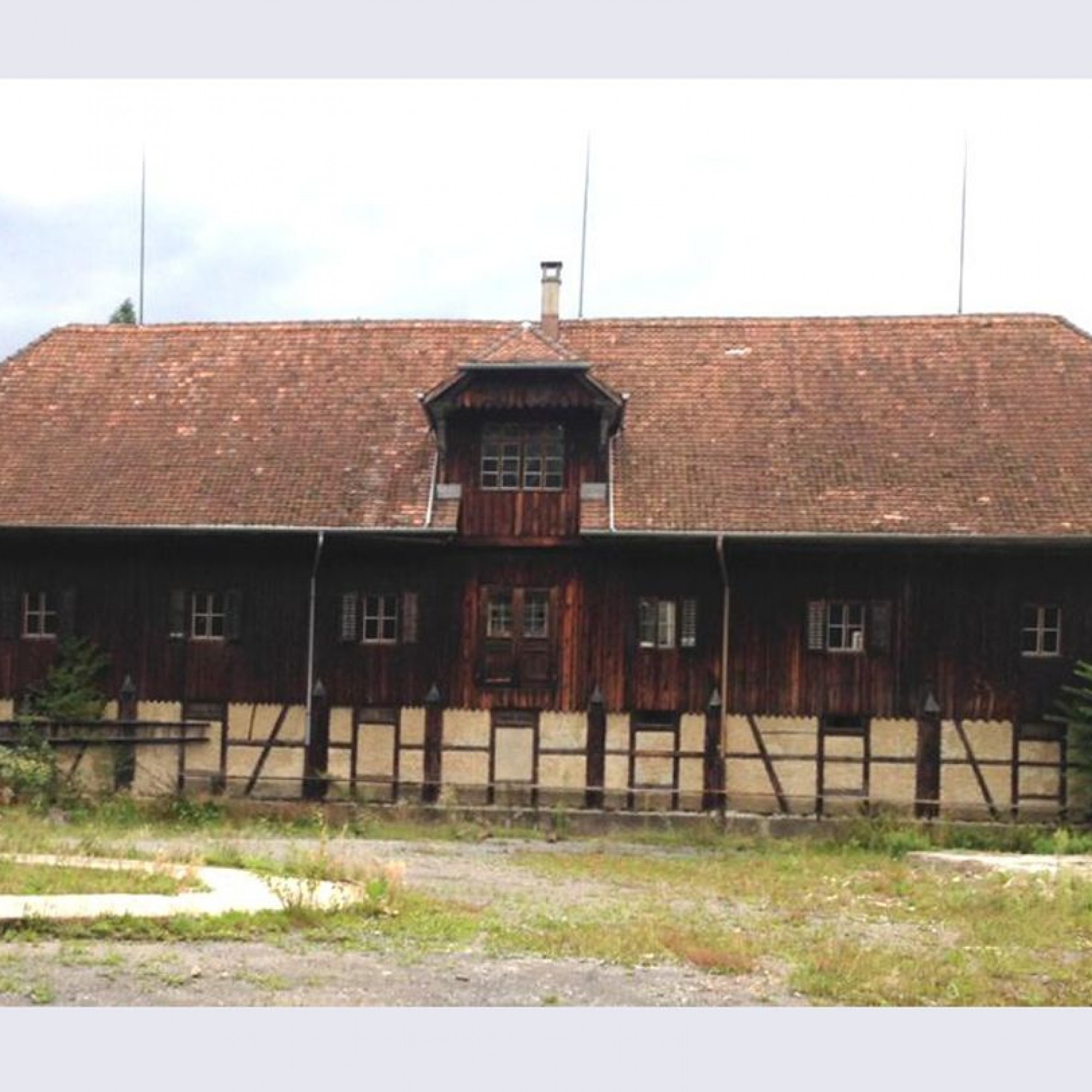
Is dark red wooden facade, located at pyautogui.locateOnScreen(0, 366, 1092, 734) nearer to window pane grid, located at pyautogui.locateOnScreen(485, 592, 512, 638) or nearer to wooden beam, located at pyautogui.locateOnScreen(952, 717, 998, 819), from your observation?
window pane grid, located at pyautogui.locateOnScreen(485, 592, 512, 638)

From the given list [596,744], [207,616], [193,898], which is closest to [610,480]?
[596,744]

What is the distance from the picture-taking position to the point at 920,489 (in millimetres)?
28984

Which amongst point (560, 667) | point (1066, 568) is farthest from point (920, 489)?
point (560, 667)

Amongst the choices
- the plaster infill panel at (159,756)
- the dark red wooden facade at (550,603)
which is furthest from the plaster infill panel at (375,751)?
the plaster infill panel at (159,756)

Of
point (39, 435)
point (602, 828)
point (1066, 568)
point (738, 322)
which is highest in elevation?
point (738, 322)

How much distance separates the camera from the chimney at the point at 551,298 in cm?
3212

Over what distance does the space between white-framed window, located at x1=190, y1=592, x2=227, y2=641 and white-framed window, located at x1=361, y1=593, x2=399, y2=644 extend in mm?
2611

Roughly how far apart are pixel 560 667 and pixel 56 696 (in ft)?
29.6

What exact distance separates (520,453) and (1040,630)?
957 centimetres

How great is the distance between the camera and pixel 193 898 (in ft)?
51.1

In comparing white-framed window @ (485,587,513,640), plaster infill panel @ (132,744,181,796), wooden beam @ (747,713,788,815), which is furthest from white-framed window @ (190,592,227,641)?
wooden beam @ (747,713,788,815)

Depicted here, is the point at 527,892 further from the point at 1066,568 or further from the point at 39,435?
the point at 39,435

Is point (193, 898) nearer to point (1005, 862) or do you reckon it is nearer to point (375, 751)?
point (1005, 862)

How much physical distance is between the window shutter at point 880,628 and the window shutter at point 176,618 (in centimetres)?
1225
